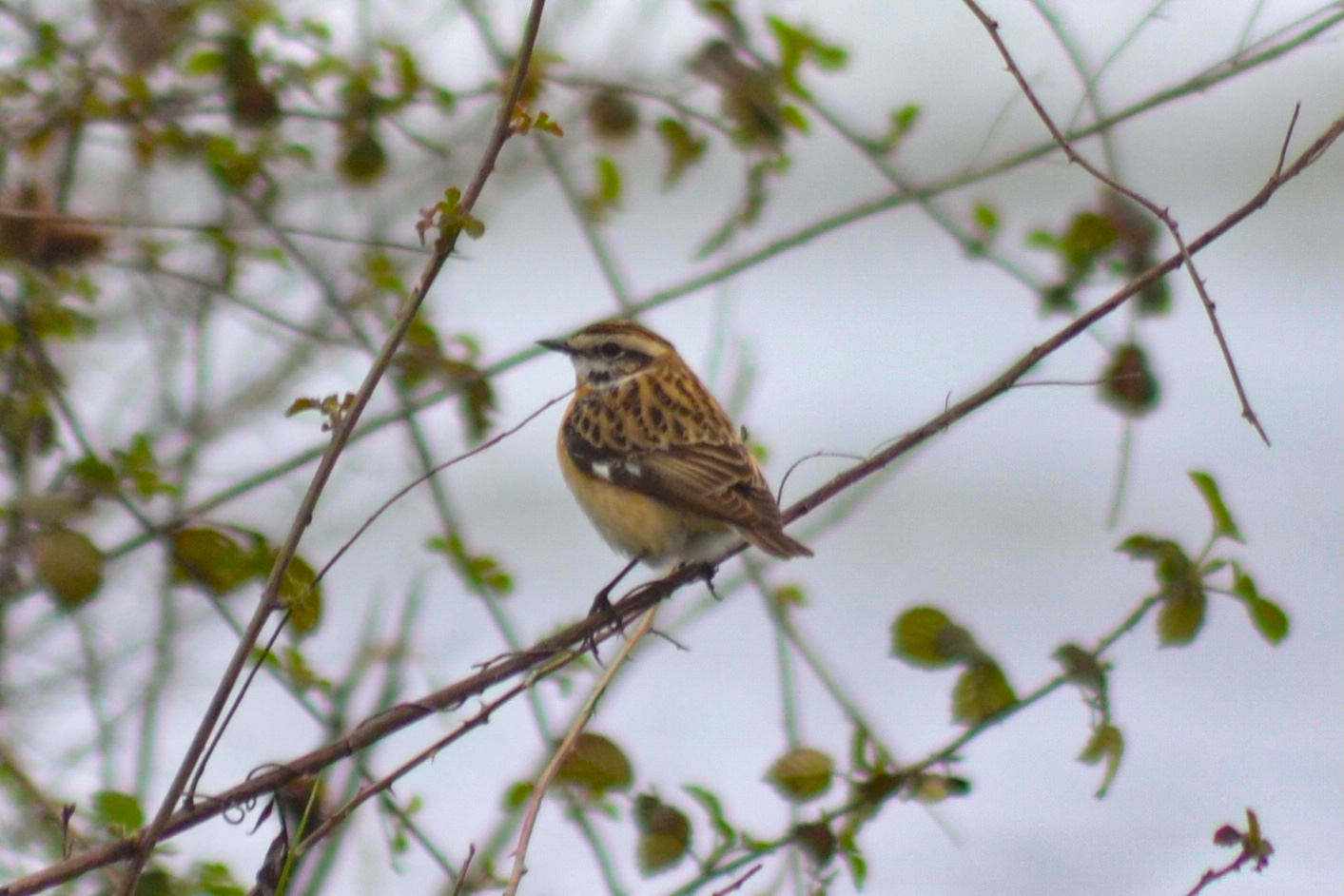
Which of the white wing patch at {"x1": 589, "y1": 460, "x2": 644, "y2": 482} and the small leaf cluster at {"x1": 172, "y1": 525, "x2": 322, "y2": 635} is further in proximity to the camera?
the white wing patch at {"x1": 589, "y1": 460, "x2": 644, "y2": 482}

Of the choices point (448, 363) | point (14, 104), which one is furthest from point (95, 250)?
point (448, 363)

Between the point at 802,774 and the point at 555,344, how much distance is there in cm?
207

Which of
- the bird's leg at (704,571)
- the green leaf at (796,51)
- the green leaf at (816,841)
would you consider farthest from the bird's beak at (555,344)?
the green leaf at (816,841)

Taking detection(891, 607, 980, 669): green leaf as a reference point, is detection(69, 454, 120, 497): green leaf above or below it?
above

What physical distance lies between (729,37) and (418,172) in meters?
1.90

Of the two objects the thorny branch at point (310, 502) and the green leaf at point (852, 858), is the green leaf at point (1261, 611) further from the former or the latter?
the thorny branch at point (310, 502)

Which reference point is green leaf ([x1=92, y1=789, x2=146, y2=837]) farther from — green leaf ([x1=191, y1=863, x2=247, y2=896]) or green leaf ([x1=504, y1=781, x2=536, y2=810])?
green leaf ([x1=504, y1=781, x2=536, y2=810])

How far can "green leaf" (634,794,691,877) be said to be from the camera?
3066mm

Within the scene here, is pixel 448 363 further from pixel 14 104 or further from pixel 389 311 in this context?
pixel 14 104

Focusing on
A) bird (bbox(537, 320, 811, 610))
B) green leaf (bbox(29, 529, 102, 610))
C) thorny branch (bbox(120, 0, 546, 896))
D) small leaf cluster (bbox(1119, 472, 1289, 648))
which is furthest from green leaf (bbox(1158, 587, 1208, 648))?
green leaf (bbox(29, 529, 102, 610))

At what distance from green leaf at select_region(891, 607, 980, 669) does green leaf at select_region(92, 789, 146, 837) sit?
142 centimetres

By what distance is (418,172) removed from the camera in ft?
19.5

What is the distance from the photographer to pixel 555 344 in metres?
4.83

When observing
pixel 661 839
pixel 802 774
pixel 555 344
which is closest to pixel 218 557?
pixel 661 839
